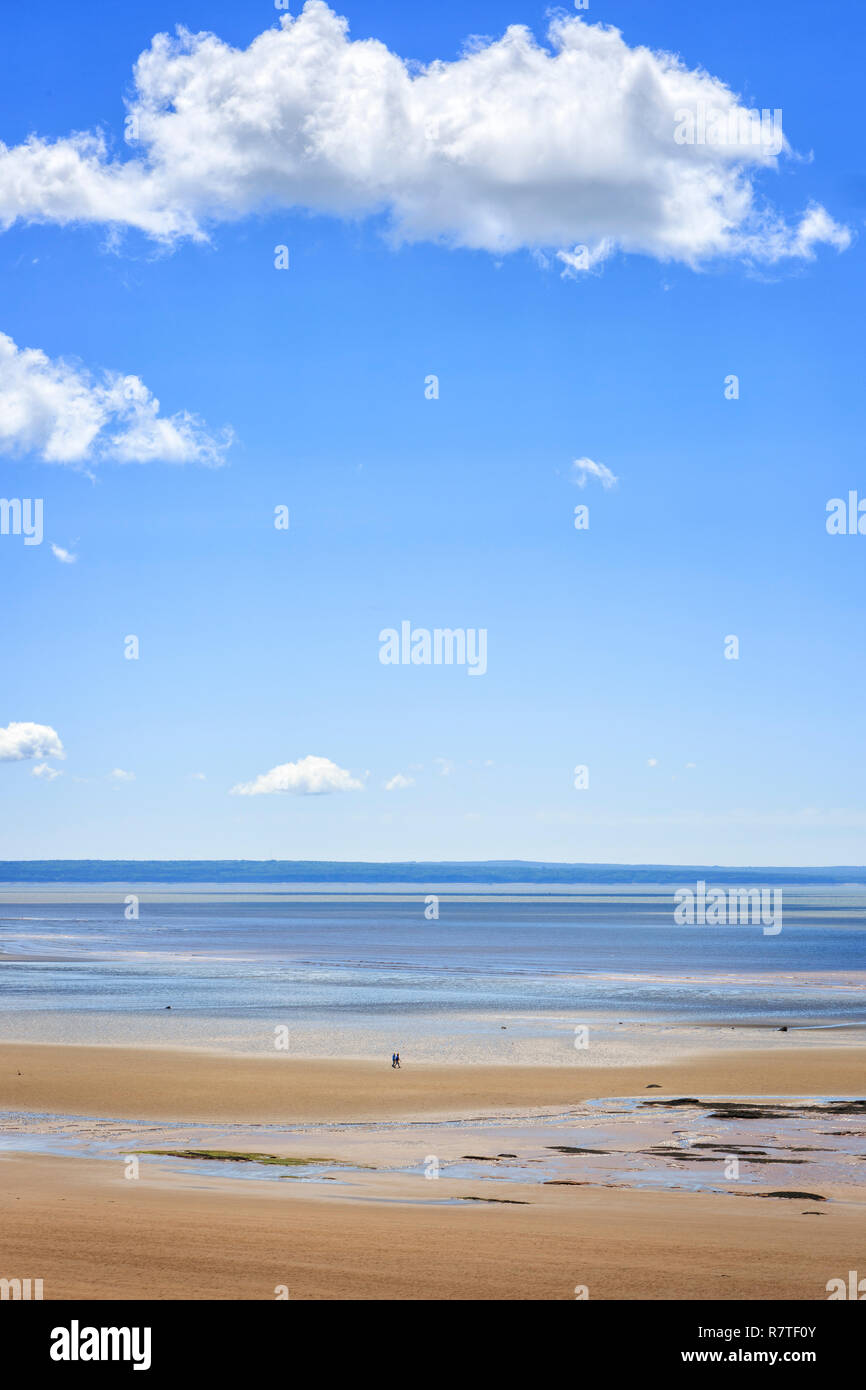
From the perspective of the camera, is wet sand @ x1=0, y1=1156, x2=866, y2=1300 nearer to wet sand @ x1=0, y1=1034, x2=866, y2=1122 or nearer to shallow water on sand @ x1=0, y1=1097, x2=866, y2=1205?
shallow water on sand @ x1=0, y1=1097, x2=866, y2=1205

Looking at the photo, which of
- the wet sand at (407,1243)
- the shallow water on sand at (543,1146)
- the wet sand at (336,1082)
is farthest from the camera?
the wet sand at (336,1082)

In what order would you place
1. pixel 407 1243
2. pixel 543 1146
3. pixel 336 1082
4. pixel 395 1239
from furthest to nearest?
pixel 336 1082 → pixel 543 1146 → pixel 395 1239 → pixel 407 1243

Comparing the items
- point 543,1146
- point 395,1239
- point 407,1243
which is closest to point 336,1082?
point 543,1146

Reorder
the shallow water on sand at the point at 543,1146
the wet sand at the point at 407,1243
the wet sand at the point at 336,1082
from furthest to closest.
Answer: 1. the wet sand at the point at 336,1082
2. the shallow water on sand at the point at 543,1146
3. the wet sand at the point at 407,1243

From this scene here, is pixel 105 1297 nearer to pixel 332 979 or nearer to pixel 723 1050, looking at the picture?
pixel 723 1050

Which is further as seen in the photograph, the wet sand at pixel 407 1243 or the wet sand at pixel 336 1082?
the wet sand at pixel 336 1082

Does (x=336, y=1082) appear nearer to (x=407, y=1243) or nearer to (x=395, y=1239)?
(x=395, y=1239)

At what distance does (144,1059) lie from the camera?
44312mm

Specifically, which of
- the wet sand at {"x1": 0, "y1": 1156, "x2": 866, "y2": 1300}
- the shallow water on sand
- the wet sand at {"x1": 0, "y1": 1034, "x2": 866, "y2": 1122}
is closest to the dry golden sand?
the wet sand at {"x1": 0, "y1": 1156, "x2": 866, "y2": 1300}

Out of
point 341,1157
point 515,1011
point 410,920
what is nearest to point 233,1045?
point 515,1011

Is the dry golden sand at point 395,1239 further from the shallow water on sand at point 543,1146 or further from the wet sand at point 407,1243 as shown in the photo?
the shallow water on sand at point 543,1146

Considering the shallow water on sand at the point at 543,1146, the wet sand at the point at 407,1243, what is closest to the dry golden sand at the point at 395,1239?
the wet sand at the point at 407,1243

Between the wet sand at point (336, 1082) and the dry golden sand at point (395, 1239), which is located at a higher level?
the wet sand at point (336, 1082)

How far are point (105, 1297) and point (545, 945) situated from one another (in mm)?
96059
